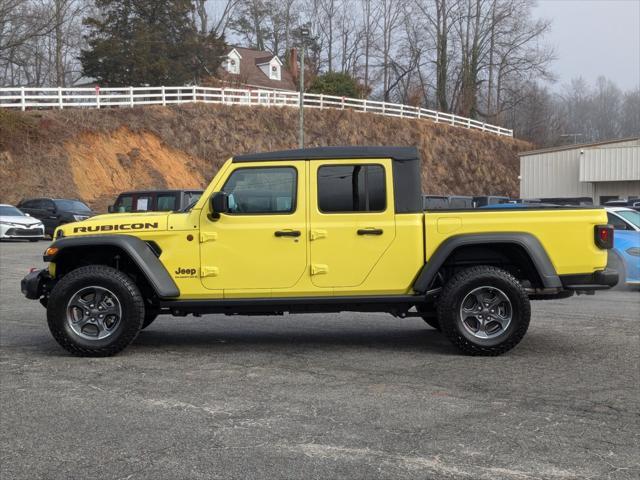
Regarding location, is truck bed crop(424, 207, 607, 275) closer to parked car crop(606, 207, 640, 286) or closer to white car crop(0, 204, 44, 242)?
parked car crop(606, 207, 640, 286)

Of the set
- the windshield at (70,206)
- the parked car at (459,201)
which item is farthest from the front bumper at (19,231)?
the parked car at (459,201)

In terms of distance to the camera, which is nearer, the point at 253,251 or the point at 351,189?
the point at 253,251

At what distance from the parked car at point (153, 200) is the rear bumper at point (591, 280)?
41.6 ft

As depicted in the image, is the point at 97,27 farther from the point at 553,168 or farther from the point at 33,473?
the point at 33,473

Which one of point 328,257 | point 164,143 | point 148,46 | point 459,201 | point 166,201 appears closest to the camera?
point 328,257

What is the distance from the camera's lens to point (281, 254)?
705 cm

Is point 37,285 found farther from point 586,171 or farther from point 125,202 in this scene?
point 586,171

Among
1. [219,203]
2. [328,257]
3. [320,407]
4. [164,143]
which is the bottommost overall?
[320,407]

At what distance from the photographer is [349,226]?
7066mm

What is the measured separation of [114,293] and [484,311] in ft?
11.8

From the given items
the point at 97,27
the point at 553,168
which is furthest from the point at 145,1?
the point at 553,168

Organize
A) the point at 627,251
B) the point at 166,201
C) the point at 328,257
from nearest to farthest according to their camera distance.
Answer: the point at 328,257 → the point at 627,251 → the point at 166,201

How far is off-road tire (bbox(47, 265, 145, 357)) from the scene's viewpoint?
7.04 m

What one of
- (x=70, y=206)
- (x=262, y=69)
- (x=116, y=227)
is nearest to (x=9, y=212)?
(x=70, y=206)
